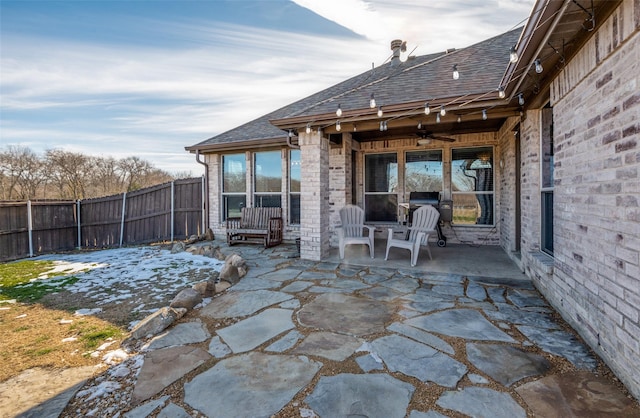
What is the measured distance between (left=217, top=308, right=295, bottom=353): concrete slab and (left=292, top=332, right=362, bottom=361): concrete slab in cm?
30

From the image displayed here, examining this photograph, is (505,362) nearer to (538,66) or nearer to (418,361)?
(418,361)

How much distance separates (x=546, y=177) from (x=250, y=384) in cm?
396

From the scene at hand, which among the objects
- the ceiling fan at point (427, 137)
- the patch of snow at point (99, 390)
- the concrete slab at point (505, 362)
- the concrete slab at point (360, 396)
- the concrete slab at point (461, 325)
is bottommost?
the patch of snow at point (99, 390)

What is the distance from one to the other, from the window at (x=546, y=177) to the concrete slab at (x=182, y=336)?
Result: 12.5ft

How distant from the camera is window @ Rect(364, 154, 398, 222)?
6820 millimetres

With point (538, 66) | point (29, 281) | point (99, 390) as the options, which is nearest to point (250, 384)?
point (99, 390)

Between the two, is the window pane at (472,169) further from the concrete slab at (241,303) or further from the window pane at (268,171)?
the concrete slab at (241,303)

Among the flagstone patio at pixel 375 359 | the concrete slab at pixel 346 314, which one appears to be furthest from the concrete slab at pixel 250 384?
the concrete slab at pixel 346 314

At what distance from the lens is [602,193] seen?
77.3 inches

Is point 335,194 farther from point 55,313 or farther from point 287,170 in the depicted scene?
point 55,313

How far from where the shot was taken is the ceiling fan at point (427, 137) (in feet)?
19.0

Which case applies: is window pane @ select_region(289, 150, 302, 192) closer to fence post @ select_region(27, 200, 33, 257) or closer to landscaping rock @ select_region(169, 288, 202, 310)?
landscaping rock @ select_region(169, 288, 202, 310)

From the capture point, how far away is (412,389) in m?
1.65

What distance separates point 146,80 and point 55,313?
616cm
